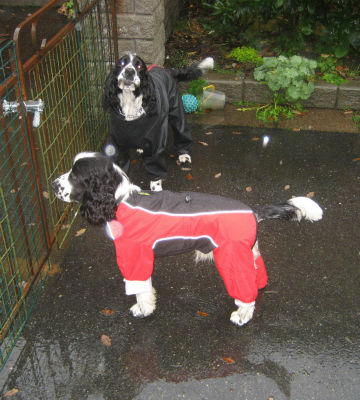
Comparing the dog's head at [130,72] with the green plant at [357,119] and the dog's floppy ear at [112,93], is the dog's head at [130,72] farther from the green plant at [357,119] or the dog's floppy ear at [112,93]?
the green plant at [357,119]

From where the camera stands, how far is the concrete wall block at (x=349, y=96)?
22.4ft

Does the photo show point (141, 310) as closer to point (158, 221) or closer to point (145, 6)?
point (158, 221)

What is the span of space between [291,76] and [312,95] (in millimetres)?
590

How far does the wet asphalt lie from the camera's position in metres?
3.29

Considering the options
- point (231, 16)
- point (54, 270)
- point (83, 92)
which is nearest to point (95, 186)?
point (54, 270)

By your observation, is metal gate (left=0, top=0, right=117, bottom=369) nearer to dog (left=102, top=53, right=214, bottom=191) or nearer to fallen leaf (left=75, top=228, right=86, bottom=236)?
fallen leaf (left=75, top=228, right=86, bottom=236)

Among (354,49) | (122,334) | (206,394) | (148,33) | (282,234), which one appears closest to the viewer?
(206,394)

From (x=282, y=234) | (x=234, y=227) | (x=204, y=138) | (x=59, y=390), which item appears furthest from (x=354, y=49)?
(x=59, y=390)

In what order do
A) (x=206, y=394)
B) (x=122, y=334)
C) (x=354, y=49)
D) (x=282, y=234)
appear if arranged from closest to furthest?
1. (x=206, y=394)
2. (x=122, y=334)
3. (x=282, y=234)
4. (x=354, y=49)

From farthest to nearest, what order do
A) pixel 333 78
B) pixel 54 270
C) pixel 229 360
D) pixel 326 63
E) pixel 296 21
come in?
pixel 296 21 < pixel 326 63 < pixel 333 78 < pixel 54 270 < pixel 229 360

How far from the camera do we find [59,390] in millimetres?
3244

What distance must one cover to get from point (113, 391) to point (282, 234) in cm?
231

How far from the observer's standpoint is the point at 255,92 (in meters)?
7.03

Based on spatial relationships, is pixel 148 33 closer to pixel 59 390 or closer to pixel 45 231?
pixel 45 231
